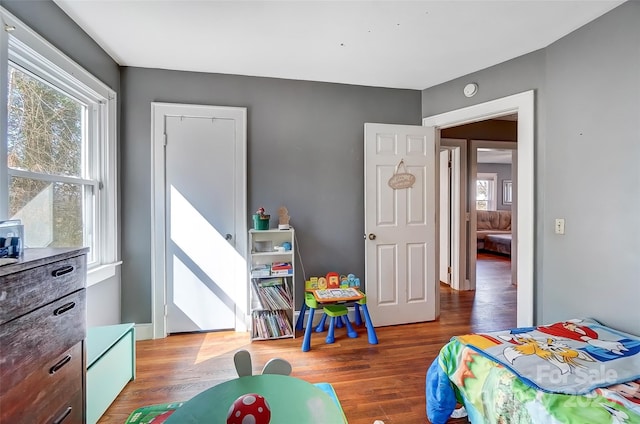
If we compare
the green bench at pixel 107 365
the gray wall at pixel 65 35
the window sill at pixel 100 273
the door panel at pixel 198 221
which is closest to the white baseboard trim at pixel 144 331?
the door panel at pixel 198 221

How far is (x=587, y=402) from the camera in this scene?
3.76 feet

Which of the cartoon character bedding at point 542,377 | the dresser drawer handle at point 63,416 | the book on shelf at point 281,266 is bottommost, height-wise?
the dresser drawer handle at point 63,416

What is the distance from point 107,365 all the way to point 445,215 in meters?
4.09

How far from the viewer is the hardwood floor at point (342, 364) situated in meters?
1.76

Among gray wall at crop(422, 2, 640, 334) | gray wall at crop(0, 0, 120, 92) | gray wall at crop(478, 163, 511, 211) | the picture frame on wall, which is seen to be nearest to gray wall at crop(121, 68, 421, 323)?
gray wall at crop(0, 0, 120, 92)

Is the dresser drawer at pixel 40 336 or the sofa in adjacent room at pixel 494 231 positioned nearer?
the dresser drawer at pixel 40 336

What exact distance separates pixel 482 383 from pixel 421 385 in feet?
2.13

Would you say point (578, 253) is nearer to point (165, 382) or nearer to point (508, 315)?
point (508, 315)

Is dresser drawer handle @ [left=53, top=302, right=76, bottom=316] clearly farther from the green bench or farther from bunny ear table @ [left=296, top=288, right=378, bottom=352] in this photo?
bunny ear table @ [left=296, top=288, right=378, bottom=352]

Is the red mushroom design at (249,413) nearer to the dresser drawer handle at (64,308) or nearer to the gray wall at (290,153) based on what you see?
the dresser drawer handle at (64,308)

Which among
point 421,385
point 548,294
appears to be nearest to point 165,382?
point 421,385

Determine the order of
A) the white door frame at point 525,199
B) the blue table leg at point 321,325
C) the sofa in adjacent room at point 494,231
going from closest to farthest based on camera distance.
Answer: the white door frame at point 525,199
the blue table leg at point 321,325
the sofa in adjacent room at point 494,231

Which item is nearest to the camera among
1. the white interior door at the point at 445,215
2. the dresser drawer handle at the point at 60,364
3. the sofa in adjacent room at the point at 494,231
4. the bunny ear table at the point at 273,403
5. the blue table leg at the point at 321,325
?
the bunny ear table at the point at 273,403

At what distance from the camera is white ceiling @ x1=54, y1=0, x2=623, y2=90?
5.91ft
